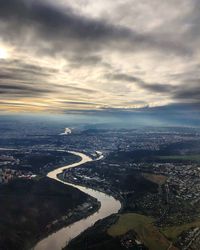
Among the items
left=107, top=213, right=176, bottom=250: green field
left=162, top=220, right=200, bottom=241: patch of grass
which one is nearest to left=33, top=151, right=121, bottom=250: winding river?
left=107, top=213, right=176, bottom=250: green field

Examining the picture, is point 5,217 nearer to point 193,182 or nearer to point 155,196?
point 155,196

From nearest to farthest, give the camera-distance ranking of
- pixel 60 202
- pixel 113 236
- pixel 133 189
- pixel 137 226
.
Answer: pixel 113 236, pixel 137 226, pixel 60 202, pixel 133 189

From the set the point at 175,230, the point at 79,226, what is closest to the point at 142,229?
the point at 175,230

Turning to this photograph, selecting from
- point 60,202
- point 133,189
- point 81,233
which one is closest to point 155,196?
point 133,189

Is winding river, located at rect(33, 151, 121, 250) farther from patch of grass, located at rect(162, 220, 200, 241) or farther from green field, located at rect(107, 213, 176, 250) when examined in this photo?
patch of grass, located at rect(162, 220, 200, 241)

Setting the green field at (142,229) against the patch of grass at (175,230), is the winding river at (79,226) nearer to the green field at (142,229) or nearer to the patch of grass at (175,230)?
the green field at (142,229)

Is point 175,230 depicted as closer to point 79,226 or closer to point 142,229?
point 142,229
